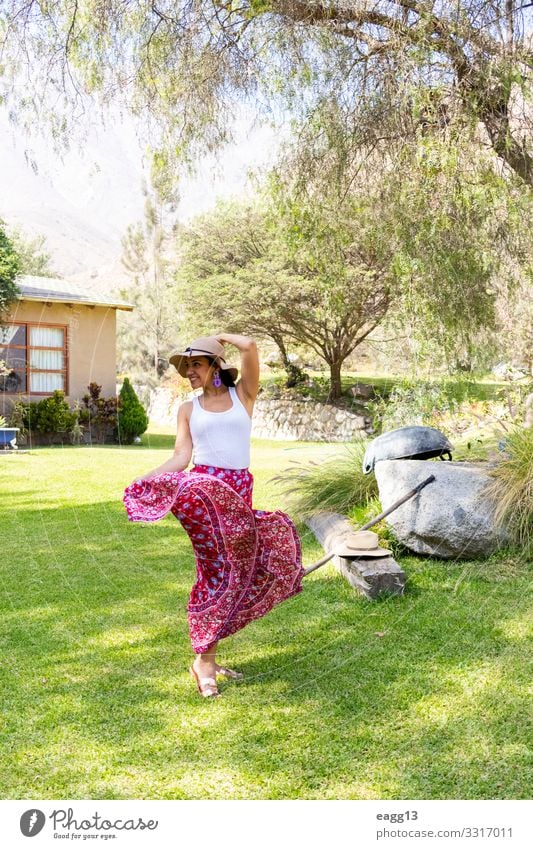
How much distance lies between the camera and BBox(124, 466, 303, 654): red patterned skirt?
119 inches

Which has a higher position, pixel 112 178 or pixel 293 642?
pixel 112 178

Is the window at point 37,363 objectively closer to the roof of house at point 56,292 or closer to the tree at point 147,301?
the roof of house at point 56,292

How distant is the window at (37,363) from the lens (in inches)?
242

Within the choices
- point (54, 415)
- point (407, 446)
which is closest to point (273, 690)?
point (407, 446)

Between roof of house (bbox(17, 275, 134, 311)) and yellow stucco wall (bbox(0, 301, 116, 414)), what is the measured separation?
8cm

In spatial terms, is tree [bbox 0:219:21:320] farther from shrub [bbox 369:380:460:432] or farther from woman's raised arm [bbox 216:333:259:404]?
woman's raised arm [bbox 216:333:259:404]

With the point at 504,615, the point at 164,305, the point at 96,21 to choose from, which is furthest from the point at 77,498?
the point at 504,615

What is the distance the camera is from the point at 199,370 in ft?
10.7

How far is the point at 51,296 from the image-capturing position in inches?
297

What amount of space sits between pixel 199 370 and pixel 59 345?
3.83 metres

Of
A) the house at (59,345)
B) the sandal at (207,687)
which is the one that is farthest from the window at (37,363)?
the sandal at (207,687)

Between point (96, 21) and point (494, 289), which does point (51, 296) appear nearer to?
point (96, 21)

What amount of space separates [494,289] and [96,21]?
13.2ft
